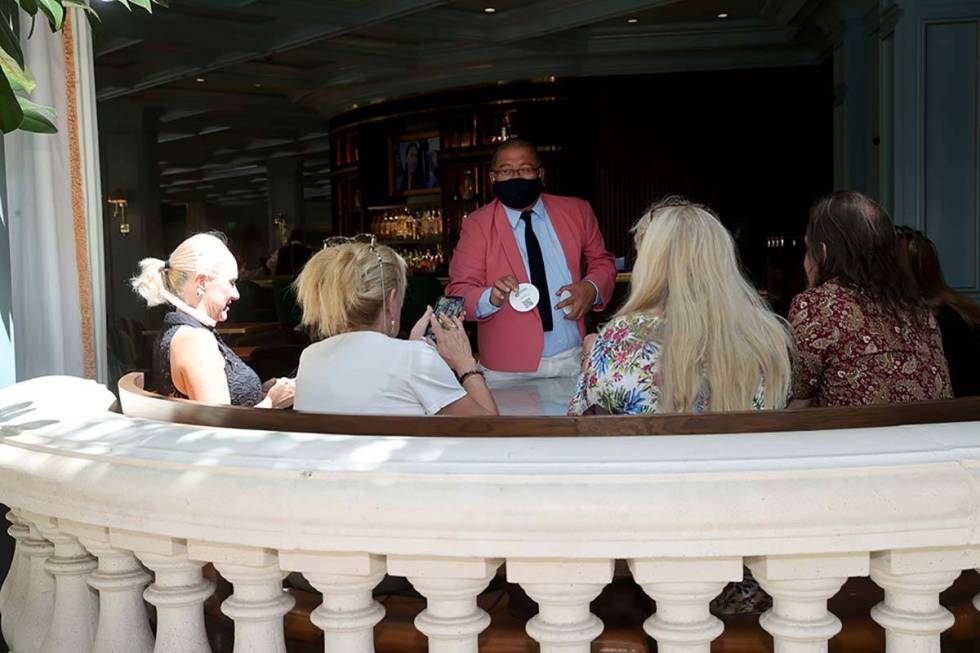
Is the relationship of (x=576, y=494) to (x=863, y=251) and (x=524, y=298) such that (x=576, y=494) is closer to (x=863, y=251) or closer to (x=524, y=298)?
(x=863, y=251)

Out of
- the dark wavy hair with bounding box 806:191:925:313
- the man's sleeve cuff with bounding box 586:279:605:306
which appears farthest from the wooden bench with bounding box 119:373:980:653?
the man's sleeve cuff with bounding box 586:279:605:306

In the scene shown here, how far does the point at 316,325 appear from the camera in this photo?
2.96m

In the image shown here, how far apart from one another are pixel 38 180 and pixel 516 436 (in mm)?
1971

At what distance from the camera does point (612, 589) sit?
1691mm

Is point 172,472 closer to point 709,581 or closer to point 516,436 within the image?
point 516,436

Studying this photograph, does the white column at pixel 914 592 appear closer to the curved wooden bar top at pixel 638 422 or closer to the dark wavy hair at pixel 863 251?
the curved wooden bar top at pixel 638 422

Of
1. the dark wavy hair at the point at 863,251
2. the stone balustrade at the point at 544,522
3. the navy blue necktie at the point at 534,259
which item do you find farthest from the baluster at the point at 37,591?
the navy blue necktie at the point at 534,259

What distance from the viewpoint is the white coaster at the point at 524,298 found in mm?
3617

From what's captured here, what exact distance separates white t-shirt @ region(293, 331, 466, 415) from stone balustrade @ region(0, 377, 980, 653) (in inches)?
43.3

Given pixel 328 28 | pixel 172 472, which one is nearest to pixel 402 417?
pixel 172 472

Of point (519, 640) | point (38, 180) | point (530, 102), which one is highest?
point (530, 102)

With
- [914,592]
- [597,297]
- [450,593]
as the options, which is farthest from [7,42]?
[597,297]

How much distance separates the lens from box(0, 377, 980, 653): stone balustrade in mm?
1213

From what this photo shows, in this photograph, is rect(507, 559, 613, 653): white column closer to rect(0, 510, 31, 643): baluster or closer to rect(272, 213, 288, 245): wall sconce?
rect(0, 510, 31, 643): baluster
